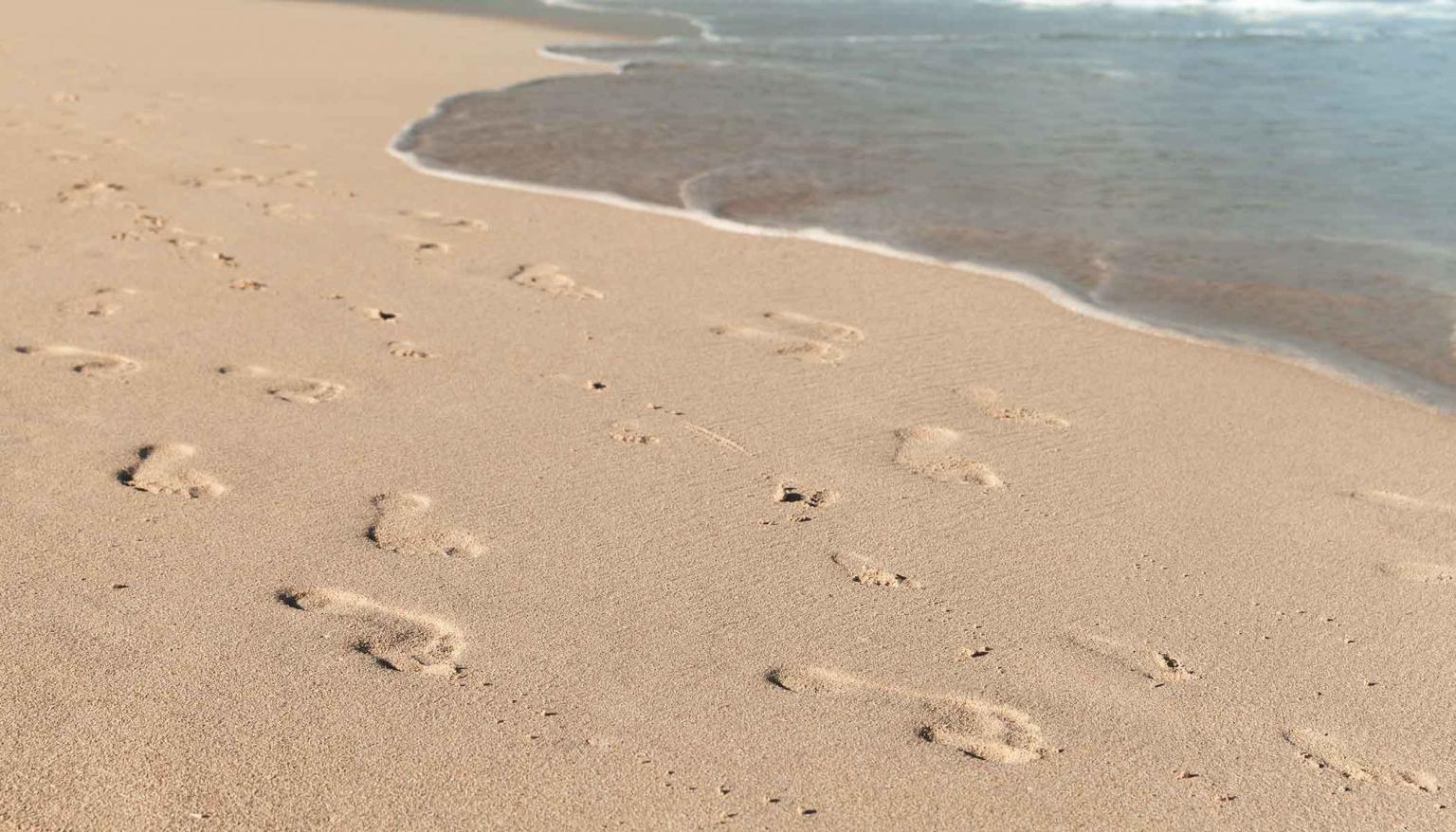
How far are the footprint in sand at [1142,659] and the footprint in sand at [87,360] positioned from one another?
9.00 feet

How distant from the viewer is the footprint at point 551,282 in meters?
5.31

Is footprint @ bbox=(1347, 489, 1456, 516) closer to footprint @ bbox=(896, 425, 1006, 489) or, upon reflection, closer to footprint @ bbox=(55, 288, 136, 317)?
footprint @ bbox=(896, 425, 1006, 489)

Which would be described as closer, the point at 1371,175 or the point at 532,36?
the point at 1371,175

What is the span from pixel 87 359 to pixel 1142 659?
3020 mm

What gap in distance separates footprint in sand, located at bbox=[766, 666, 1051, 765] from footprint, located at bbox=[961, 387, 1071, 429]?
1624mm

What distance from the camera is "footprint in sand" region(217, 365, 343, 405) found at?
4070mm

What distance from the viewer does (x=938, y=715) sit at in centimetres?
271

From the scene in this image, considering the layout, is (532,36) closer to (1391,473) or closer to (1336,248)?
(1336,248)

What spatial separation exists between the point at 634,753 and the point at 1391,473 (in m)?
2.55

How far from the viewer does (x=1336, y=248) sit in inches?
261

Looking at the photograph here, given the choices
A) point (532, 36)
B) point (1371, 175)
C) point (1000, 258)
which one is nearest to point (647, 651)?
point (1000, 258)

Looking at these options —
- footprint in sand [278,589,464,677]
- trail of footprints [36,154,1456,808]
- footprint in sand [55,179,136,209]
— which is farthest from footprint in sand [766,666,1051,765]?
A: footprint in sand [55,179,136,209]

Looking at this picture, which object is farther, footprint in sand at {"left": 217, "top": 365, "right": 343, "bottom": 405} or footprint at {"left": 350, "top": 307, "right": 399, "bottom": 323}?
footprint at {"left": 350, "top": 307, "right": 399, "bottom": 323}

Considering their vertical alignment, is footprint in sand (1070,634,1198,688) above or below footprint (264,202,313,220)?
above
